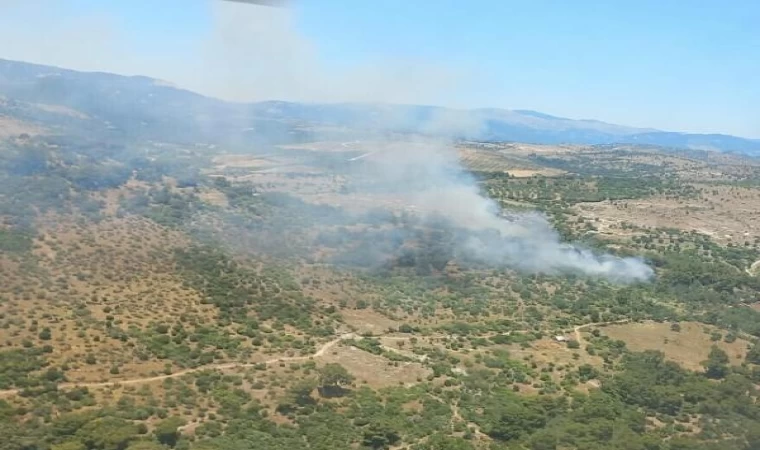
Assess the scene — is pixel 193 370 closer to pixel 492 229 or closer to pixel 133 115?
pixel 492 229

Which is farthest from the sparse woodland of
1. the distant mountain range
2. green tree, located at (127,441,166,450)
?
the distant mountain range

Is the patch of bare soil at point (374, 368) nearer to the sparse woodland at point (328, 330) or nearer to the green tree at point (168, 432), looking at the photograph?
the sparse woodland at point (328, 330)

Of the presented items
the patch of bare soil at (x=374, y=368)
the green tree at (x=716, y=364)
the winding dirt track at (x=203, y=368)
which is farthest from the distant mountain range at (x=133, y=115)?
the green tree at (x=716, y=364)

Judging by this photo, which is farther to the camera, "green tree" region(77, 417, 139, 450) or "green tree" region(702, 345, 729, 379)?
"green tree" region(702, 345, 729, 379)

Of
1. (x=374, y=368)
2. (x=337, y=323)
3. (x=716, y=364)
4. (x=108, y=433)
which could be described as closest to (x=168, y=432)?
(x=108, y=433)

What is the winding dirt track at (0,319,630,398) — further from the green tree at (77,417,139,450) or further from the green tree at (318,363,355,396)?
the green tree at (77,417,139,450)

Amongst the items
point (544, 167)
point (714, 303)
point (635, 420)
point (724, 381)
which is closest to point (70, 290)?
point (635, 420)
